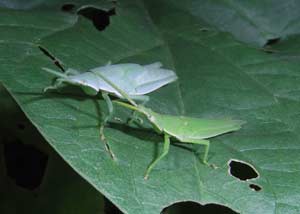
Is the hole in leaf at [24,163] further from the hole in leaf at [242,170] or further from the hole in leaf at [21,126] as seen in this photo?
the hole in leaf at [242,170]

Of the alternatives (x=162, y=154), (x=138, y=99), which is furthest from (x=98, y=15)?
(x=162, y=154)

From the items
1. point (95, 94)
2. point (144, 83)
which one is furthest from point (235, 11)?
point (95, 94)

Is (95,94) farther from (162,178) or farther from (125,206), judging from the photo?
(125,206)

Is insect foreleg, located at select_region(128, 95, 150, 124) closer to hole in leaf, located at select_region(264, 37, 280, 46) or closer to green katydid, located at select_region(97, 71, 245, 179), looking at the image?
green katydid, located at select_region(97, 71, 245, 179)

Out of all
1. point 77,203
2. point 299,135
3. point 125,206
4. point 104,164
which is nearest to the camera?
point 125,206

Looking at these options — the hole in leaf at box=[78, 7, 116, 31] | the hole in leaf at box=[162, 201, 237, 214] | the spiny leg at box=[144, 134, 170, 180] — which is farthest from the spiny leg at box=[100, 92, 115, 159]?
the hole in leaf at box=[78, 7, 116, 31]
